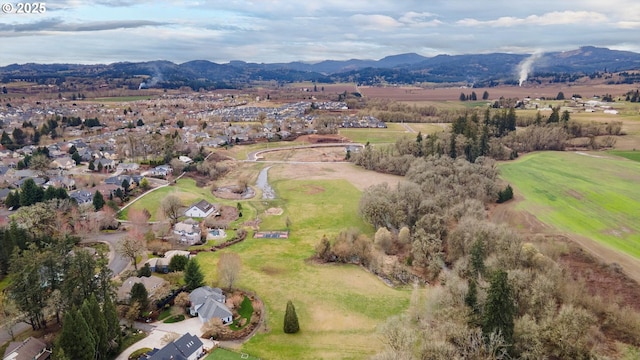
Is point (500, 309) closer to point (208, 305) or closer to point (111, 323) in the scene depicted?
point (208, 305)

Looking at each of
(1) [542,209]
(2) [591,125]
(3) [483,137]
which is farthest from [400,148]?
(2) [591,125]

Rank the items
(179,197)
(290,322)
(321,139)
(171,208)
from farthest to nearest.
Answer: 1. (321,139)
2. (179,197)
3. (171,208)
4. (290,322)

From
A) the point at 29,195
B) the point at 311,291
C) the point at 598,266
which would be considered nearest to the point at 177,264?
the point at 311,291

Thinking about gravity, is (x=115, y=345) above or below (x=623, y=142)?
below

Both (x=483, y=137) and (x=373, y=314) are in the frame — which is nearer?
(x=373, y=314)

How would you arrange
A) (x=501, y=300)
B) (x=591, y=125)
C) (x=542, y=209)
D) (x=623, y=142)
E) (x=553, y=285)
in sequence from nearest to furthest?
1. (x=501, y=300)
2. (x=553, y=285)
3. (x=542, y=209)
4. (x=623, y=142)
5. (x=591, y=125)

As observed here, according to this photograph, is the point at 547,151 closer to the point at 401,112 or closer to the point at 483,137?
the point at 483,137

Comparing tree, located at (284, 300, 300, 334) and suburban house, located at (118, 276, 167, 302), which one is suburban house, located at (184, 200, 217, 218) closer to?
suburban house, located at (118, 276, 167, 302)
